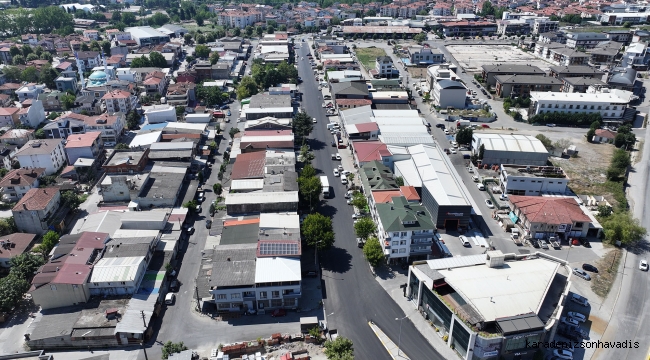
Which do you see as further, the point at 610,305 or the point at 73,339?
the point at 610,305

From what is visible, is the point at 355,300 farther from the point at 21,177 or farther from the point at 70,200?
the point at 21,177

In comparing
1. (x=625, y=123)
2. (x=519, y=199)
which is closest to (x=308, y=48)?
(x=625, y=123)

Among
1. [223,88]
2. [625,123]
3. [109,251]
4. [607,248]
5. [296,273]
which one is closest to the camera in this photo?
[296,273]

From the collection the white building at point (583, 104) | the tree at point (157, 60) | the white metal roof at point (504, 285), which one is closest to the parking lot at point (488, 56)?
the white building at point (583, 104)

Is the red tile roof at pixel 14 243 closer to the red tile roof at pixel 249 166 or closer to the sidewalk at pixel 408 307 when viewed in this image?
the red tile roof at pixel 249 166

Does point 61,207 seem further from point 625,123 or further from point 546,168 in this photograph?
point 625,123
